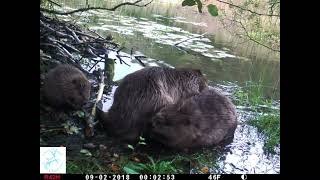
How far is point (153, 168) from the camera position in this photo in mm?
2186

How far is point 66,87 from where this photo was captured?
2631mm

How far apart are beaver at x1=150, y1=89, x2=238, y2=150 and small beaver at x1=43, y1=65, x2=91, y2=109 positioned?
0.50m

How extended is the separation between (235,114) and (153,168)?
2.20 feet

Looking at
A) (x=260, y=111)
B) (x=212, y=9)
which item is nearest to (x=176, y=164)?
(x=260, y=111)

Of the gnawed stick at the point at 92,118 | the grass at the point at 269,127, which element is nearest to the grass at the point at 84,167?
the gnawed stick at the point at 92,118

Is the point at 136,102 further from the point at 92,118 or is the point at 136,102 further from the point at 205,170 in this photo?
the point at 205,170

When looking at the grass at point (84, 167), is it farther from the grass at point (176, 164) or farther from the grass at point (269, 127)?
the grass at point (269, 127)

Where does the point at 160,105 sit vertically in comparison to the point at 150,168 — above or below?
above

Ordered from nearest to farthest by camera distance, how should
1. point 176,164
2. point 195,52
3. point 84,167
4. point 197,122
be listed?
point 84,167 < point 176,164 < point 197,122 < point 195,52

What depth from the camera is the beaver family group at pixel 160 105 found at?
2.40 meters

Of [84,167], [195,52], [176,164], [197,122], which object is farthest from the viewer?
[195,52]

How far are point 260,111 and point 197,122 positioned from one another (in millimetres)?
424
